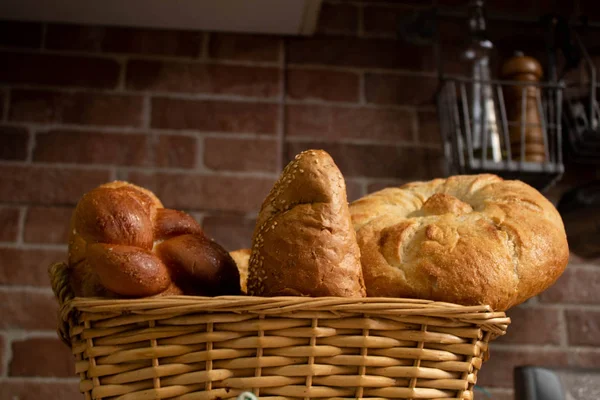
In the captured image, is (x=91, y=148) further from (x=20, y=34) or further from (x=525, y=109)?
(x=525, y=109)

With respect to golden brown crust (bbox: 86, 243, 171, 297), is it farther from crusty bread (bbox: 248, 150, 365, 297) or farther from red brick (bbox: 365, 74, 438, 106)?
red brick (bbox: 365, 74, 438, 106)

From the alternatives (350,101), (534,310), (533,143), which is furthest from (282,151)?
(534,310)

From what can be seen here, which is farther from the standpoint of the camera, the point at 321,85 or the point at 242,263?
the point at 321,85

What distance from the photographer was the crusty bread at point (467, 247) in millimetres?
697

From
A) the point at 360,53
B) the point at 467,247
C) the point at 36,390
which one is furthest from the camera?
the point at 360,53

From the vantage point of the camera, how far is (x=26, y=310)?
130 cm

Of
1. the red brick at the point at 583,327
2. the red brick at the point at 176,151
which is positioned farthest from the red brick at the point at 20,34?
the red brick at the point at 583,327

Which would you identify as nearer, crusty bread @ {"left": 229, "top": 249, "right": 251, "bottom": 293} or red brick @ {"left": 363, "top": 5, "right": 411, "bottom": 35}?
crusty bread @ {"left": 229, "top": 249, "right": 251, "bottom": 293}

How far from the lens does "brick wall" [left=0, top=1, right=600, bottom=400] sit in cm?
135

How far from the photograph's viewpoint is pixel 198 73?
1.44 metres

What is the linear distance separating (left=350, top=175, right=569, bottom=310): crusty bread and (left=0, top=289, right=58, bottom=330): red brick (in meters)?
0.80

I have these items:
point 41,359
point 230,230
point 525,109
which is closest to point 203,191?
point 230,230

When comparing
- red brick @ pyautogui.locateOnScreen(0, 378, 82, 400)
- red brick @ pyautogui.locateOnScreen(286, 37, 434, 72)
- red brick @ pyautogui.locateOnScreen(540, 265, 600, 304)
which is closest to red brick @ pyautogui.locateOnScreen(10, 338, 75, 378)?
red brick @ pyautogui.locateOnScreen(0, 378, 82, 400)

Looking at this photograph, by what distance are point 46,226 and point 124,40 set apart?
1.53 feet
